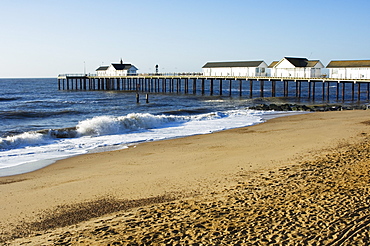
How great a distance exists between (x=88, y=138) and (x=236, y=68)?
3805cm

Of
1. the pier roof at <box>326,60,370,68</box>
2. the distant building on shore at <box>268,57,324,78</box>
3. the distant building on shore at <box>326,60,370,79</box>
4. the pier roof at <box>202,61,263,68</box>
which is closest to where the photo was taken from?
the distant building on shore at <box>326,60,370,79</box>

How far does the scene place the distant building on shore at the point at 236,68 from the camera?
5250cm

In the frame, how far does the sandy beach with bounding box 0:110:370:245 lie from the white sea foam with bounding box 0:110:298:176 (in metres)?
1.28

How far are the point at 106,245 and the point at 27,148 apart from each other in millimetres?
11088

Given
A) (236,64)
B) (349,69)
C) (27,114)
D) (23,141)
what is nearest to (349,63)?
(349,69)

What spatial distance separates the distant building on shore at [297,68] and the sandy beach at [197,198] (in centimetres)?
3484

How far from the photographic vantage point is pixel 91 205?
27.1ft

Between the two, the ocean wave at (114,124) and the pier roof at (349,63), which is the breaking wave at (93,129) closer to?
the ocean wave at (114,124)

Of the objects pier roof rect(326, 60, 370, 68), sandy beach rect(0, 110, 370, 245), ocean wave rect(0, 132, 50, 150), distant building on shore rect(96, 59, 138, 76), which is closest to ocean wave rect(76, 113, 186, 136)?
ocean wave rect(0, 132, 50, 150)

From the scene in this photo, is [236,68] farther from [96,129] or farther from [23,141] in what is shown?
[23,141]

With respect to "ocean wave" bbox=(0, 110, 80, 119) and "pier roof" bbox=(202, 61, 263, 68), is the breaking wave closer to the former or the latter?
"ocean wave" bbox=(0, 110, 80, 119)

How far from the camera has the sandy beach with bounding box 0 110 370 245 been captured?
6.34 metres

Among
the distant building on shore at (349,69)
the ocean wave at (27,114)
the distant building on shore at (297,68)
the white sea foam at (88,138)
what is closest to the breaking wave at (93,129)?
the white sea foam at (88,138)

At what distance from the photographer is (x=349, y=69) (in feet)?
138
